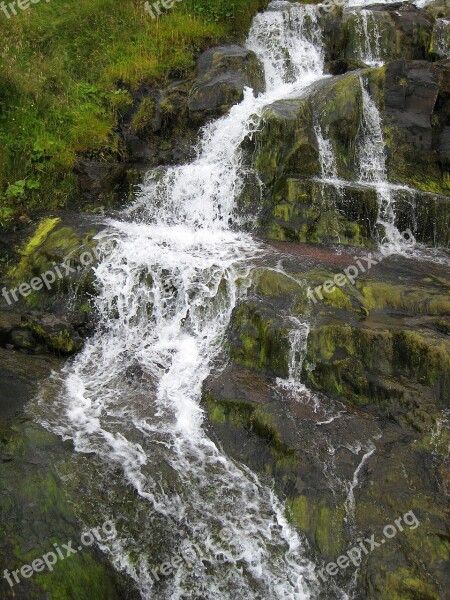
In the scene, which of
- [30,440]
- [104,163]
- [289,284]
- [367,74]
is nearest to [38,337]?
[30,440]

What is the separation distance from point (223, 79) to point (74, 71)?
376 cm

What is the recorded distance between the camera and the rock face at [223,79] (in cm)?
1162

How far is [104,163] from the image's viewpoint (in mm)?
10672

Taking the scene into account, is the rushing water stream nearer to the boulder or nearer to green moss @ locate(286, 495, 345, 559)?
green moss @ locate(286, 495, 345, 559)

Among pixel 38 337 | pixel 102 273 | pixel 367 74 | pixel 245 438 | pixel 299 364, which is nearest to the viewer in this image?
Result: pixel 245 438

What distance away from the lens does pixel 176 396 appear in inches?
262

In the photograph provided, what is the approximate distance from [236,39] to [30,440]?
12534 millimetres

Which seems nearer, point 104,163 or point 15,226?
point 15,226

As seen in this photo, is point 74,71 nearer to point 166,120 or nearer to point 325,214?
point 166,120

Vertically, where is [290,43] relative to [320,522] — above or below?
above

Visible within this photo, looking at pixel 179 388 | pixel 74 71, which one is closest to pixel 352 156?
pixel 179 388

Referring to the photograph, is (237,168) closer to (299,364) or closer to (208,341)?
(208,341)

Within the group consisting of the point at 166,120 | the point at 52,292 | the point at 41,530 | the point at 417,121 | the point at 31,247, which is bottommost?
the point at 41,530

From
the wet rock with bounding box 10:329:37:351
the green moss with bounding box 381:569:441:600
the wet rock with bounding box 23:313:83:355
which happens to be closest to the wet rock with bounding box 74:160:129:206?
the wet rock with bounding box 23:313:83:355
